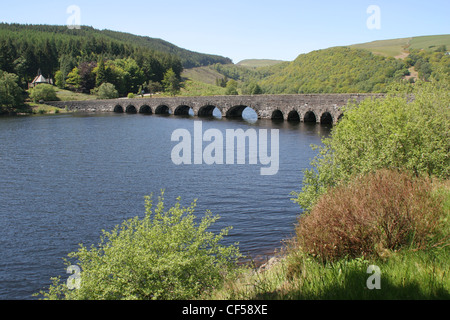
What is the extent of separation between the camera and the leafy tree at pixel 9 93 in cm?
8548

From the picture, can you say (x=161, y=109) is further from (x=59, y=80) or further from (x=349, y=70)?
(x=349, y=70)

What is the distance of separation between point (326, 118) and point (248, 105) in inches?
660

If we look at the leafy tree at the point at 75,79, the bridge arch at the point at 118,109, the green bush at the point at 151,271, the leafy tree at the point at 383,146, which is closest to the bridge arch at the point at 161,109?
the bridge arch at the point at 118,109

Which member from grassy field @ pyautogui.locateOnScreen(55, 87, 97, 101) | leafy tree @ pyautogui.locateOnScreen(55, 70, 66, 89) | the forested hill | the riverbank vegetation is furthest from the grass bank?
leafy tree @ pyautogui.locateOnScreen(55, 70, 66, 89)

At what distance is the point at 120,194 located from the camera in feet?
81.7

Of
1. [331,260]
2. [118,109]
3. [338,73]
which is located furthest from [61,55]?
[331,260]

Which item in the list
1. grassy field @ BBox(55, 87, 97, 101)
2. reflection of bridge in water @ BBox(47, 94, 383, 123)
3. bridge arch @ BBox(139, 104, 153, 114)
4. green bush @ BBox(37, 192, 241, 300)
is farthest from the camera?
grassy field @ BBox(55, 87, 97, 101)

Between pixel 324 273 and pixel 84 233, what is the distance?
13938mm

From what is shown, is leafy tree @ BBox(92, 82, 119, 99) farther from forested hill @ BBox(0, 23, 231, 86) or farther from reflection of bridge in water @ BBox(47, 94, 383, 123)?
forested hill @ BBox(0, 23, 231, 86)

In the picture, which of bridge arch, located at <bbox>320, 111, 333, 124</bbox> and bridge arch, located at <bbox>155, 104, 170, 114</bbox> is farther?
bridge arch, located at <bbox>155, 104, 170, 114</bbox>
